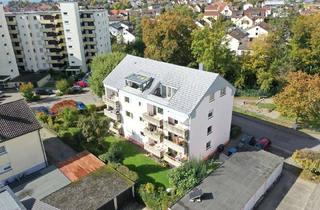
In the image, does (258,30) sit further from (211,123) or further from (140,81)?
(140,81)

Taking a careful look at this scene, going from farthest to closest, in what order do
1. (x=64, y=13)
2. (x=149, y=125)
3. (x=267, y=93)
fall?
(x=64, y=13), (x=267, y=93), (x=149, y=125)

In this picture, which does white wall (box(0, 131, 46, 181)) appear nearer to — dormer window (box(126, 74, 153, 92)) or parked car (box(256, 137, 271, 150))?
dormer window (box(126, 74, 153, 92))

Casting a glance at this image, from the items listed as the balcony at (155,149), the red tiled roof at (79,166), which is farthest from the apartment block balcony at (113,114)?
the red tiled roof at (79,166)

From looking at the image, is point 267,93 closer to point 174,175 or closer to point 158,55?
point 158,55

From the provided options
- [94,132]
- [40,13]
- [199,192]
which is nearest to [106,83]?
[94,132]

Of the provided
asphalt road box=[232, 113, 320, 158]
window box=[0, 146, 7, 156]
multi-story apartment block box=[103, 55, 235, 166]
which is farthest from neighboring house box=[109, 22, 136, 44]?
window box=[0, 146, 7, 156]
